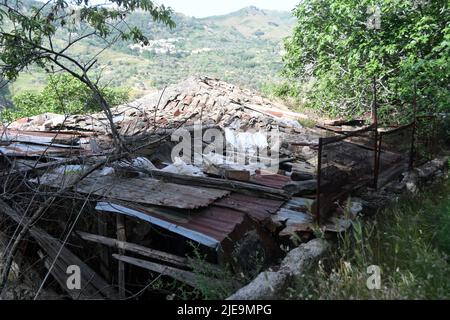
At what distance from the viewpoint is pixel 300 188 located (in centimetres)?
510

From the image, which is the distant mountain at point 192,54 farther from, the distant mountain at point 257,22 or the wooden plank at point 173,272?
the wooden plank at point 173,272

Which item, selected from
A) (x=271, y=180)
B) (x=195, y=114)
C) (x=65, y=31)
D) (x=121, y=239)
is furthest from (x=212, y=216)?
(x=195, y=114)

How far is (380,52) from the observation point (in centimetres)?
957

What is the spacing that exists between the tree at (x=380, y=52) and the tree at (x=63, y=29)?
551cm

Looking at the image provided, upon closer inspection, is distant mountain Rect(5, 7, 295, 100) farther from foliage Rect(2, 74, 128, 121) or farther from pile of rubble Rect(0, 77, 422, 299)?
pile of rubble Rect(0, 77, 422, 299)

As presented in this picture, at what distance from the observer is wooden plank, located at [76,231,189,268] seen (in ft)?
14.9

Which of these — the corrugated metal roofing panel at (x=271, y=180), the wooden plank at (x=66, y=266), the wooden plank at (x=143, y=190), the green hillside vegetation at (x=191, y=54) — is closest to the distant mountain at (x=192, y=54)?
the green hillside vegetation at (x=191, y=54)

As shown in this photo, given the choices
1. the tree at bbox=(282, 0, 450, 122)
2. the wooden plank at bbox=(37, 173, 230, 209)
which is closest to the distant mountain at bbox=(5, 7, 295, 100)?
the tree at bbox=(282, 0, 450, 122)

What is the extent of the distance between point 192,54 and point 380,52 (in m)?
66.1

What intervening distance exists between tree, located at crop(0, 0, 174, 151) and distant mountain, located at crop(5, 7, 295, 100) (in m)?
22.8

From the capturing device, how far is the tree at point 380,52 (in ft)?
27.3

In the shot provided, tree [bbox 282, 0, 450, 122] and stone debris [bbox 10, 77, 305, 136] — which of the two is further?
stone debris [bbox 10, 77, 305, 136]

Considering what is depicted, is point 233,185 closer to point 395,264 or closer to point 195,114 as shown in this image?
point 395,264
